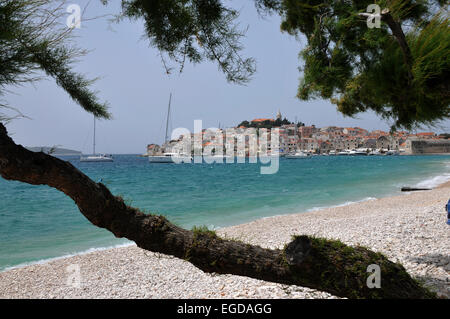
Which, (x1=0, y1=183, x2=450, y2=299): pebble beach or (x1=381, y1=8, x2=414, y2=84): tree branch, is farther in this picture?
(x1=0, y1=183, x2=450, y2=299): pebble beach

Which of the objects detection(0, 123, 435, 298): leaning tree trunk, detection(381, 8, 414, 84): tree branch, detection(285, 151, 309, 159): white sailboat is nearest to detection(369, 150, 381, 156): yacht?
detection(285, 151, 309, 159): white sailboat

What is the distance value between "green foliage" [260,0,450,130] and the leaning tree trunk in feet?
3.52

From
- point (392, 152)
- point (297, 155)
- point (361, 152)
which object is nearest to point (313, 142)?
point (297, 155)

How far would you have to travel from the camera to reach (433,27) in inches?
58.2

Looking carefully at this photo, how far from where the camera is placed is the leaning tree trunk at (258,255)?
5.27 ft

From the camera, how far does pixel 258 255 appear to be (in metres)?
1.85

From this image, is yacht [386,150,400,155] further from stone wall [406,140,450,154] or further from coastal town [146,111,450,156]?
stone wall [406,140,450,154]

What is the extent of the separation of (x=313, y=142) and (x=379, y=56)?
99058 mm

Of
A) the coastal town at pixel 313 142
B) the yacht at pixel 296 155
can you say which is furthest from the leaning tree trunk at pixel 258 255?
the yacht at pixel 296 155

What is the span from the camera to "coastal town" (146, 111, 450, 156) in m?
61.4

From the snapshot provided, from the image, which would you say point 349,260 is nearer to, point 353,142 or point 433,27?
point 433,27

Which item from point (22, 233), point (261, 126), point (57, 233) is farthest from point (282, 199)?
point (261, 126)

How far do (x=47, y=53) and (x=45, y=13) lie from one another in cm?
24

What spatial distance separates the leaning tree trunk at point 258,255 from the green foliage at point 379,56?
3.52ft
